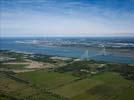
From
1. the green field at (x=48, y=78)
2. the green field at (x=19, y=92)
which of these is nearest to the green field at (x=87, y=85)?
the green field at (x=48, y=78)

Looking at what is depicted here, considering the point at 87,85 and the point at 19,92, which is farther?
the point at 87,85

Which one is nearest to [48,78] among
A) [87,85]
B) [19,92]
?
[87,85]

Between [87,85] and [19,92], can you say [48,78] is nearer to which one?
[87,85]

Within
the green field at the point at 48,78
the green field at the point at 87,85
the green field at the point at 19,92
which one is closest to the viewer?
the green field at the point at 19,92

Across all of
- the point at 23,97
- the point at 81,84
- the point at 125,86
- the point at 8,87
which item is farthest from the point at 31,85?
the point at 125,86

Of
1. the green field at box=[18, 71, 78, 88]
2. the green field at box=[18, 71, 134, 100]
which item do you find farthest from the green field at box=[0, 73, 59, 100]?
the green field at box=[18, 71, 78, 88]

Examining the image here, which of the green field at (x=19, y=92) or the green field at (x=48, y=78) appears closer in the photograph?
the green field at (x=19, y=92)

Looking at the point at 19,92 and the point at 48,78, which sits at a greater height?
the point at 48,78

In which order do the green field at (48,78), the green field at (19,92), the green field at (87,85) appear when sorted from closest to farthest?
the green field at (19,92)
the green field at (87,85)
the green field at (48,78)

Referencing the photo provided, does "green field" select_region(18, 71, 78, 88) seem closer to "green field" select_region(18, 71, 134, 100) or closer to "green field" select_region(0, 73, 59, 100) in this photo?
"green field" select_region(18, 71, 134, 100)

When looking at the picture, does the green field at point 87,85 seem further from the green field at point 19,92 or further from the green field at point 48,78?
the green field at point 19,92

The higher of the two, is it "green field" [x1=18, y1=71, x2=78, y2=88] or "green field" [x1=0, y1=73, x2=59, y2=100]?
"green field" [x1=18, y1=71, x2=78, y2=88]
